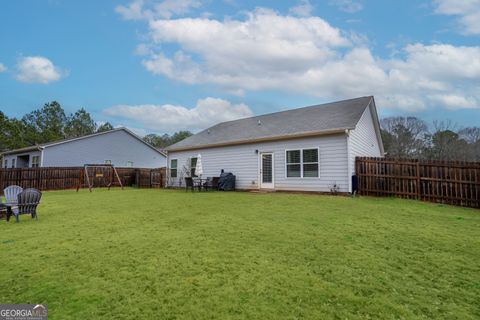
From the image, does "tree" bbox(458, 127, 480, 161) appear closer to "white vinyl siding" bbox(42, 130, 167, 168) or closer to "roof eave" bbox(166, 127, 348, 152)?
"roof eave" bbox(166, 127, 348, 152)

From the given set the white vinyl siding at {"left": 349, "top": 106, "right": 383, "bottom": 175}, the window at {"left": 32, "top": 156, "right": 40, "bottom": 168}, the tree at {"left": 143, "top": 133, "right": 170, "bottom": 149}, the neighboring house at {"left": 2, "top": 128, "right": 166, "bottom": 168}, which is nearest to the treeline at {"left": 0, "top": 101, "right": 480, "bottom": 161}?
the neighboring house at {"left": 2, "top": 128, "right": 166, "bottom": 168}

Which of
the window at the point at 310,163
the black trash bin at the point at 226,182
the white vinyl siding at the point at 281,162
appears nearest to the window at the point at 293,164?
the white vinyl siding at the point at 281,162

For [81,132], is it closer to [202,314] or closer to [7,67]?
[7,67]

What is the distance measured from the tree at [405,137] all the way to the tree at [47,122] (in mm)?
42368

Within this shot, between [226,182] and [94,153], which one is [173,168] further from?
[94,153]

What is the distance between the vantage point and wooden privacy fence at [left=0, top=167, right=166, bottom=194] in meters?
16.3

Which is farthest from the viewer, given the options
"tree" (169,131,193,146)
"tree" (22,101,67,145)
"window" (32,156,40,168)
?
"tree" (169,131,193,146)

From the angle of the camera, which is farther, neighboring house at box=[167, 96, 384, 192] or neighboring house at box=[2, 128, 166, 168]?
neighboring house at box=[2, 128, 166, 168]

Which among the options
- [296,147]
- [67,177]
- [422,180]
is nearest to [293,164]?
[296,147]

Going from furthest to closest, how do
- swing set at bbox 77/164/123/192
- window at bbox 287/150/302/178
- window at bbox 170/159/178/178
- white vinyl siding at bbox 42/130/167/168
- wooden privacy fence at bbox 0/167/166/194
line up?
white vinyl siding at bbox 42/130/167/168 < swing set at bbox 77/164/123/192 < window at bbox 170/159/178/178 < wooden privacy fence at bbox 0/167/166/194 < window at bbox 287/150/302/178

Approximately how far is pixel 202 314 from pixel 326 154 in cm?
1044

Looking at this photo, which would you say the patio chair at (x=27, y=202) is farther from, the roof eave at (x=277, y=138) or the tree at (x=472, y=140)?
the tree at (x=472, y=140)

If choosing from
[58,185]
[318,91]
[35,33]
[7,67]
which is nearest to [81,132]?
[7,67]

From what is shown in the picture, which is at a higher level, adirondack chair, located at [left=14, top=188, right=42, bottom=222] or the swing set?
the swing set
